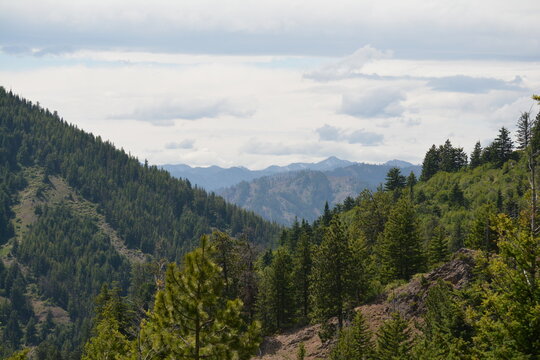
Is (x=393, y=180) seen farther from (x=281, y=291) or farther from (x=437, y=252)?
(x=281, y=291)

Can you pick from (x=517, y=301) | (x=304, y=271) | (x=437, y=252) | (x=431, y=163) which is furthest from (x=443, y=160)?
(x=517, y=301)

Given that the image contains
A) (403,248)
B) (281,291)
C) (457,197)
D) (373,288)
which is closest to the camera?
Answer: (373,288)

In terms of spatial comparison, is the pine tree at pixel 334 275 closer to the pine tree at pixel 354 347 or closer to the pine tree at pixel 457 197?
the pine tree at pixel 354 347

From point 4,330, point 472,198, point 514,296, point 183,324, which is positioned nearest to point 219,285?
point 183,324

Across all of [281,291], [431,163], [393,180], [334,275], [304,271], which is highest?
[431,163]

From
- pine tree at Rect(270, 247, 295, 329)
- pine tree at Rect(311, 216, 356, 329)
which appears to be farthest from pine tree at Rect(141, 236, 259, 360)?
pine tree at Rect(270, 247, 295, 329)

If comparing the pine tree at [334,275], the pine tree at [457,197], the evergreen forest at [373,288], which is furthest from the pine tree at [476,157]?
the pine tree at [334,275]

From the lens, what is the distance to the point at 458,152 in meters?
136

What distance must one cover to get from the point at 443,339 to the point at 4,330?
19703cm

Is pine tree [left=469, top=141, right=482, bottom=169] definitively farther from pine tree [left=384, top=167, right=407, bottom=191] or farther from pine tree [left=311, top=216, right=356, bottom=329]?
pine tree [left=311, top=216, right=356, bottom=329]

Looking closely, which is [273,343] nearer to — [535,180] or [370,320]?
[370,320]

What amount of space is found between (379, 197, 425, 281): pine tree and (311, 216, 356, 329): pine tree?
40.3 feet

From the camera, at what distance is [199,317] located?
59.6 feet

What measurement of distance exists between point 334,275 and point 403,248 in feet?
46.8
